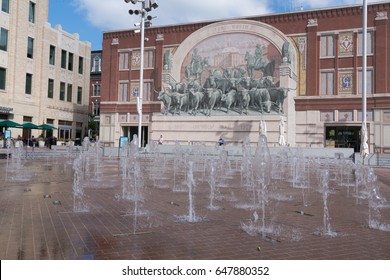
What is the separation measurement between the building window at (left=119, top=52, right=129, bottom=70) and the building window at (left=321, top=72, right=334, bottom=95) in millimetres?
22164

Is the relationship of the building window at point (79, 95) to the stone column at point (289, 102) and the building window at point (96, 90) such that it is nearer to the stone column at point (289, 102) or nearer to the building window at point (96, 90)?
the building window at point (96, 90)

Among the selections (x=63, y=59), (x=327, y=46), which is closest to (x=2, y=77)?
(x=63, y=59)

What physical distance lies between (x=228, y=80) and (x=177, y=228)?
108 ft

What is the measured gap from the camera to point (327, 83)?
3803 cm

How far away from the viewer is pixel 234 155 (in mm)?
33156

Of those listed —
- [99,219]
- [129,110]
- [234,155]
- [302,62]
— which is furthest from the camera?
[129,110]

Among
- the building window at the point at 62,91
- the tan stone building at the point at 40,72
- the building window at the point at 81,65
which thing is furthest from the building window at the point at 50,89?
the building window at the point at 81,65

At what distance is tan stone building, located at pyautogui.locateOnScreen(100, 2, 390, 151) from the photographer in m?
36.1

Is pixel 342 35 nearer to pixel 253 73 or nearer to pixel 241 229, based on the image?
pixel 253 73

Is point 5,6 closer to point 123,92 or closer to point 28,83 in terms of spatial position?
point 28,83

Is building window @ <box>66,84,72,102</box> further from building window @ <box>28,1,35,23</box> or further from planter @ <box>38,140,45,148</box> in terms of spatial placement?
planter @ <box>38,140,45,148</box>

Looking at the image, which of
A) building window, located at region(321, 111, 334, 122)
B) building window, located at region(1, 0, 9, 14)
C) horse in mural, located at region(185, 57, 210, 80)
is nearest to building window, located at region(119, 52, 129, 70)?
horse in mural, located at region(185, 57, 210, 80)

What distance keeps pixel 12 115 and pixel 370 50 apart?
3630 centimetres

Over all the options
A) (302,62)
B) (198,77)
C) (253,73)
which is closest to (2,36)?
(198,77)
